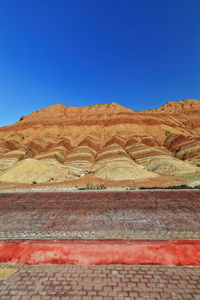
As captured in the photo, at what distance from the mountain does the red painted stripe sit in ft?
70.5

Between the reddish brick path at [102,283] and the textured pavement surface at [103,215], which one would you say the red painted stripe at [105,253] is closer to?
the reddish brick path at [102,283]

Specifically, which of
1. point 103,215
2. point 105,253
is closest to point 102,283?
point 105,253

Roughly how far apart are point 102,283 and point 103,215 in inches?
195

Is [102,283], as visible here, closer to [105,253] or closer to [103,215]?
[105,253]

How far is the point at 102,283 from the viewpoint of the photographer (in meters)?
4.12

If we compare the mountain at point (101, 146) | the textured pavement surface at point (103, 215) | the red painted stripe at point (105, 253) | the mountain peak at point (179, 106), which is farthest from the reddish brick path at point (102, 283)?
the mountain peak at point (179, 106)

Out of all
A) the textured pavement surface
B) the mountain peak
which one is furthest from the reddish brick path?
the mountain peak

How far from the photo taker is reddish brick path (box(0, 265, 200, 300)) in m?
3.78

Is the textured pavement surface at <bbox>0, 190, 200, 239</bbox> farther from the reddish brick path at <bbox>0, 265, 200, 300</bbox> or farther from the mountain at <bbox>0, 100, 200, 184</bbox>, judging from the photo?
the mountain at <bbox>0, 100, 200, 184</bbox>

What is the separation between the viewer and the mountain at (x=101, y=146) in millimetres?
29938

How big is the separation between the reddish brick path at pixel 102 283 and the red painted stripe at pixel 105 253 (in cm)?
17

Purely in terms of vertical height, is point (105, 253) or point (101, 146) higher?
point (101, 146)

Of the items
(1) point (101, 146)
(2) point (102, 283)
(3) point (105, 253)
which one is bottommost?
(2) point (102, 283)

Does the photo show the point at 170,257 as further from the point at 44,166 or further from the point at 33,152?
the point at 33,152
